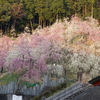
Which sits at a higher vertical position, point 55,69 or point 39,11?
point 39,11

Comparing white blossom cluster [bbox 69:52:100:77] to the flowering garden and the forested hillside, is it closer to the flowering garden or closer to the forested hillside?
the flowering garden

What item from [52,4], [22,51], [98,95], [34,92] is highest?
[52,4]

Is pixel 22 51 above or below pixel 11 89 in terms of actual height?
above

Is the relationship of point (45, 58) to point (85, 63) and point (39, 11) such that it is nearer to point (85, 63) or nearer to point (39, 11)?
point (85, 63)

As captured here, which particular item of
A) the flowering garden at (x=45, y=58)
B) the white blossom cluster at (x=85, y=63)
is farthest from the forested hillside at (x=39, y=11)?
the white blossom cluster at (x=85, y=63)

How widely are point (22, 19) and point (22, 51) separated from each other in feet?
63.8

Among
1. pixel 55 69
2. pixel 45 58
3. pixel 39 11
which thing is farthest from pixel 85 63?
pixel 39 11

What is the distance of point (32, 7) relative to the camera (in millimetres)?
28922

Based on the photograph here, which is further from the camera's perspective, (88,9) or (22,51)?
(88,9)

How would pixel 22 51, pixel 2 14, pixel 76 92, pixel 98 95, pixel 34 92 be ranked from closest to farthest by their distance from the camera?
1. pixel 98 95
2. pixel 76 92
3. pixel 34 92
4. pixel 22 51
5. pixel 2 14

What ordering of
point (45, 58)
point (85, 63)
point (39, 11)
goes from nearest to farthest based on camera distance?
point (85, 63), point (45, 58), point (39, 11)

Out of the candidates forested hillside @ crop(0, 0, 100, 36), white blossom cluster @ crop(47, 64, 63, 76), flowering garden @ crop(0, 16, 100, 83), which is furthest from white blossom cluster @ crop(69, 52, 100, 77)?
forested hillside @ crop(0, 0, 100, 36)

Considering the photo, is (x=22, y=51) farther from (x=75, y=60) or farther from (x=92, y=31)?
(x=92, y=31)

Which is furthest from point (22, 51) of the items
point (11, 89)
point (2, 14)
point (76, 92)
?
point (2, 14)
